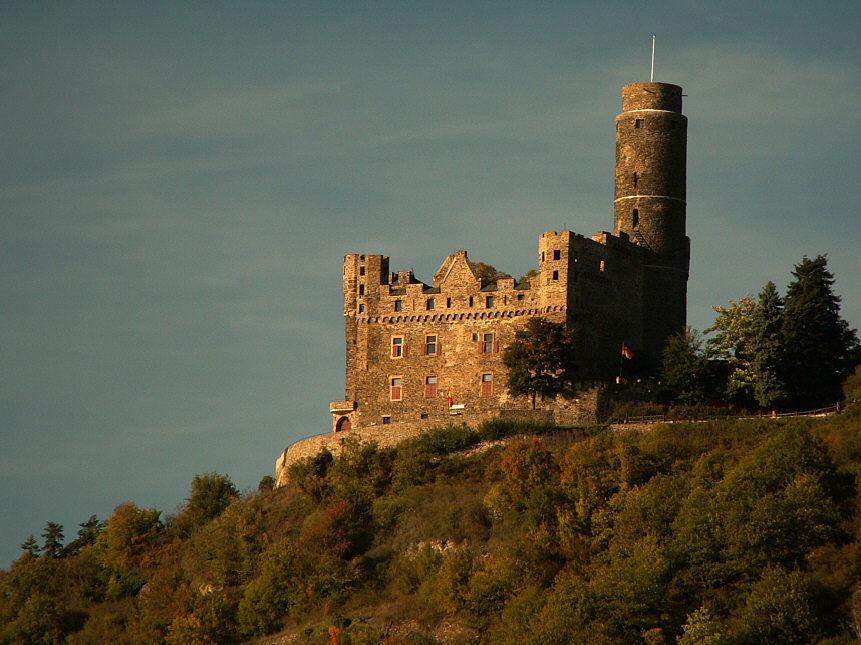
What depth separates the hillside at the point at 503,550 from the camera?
68000 mm

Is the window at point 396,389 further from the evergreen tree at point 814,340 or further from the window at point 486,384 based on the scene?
the evergreen tree at point 814,340

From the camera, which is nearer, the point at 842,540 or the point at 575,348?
the point at 842,540

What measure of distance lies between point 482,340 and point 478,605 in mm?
18250

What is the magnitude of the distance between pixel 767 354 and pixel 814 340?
236 cm

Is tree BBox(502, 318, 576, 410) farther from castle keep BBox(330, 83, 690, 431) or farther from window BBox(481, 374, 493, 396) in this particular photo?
window BBox(481, 374, 493, 396)

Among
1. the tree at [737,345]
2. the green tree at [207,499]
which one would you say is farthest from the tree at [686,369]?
the green tree at [207,499]

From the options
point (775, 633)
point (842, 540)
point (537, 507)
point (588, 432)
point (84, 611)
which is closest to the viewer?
point (775, 633)

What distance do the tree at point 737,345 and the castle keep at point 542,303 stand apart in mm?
5369

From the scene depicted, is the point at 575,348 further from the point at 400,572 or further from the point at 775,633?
the point at 775,633

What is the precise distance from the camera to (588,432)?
81.1 meters

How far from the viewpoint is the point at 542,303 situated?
86.1 m

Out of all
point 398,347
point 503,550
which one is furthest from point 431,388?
point 503,550

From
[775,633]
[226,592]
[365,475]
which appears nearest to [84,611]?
[226,592]

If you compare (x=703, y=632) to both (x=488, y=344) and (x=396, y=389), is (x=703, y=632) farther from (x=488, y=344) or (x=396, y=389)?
(x=396, y=389)
